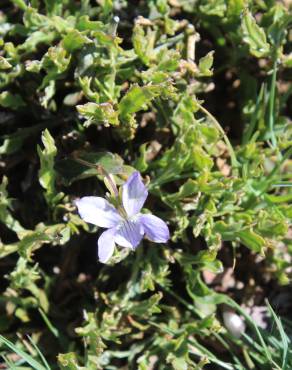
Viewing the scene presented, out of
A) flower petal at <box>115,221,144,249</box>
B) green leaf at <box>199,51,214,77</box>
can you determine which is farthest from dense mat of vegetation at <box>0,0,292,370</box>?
flower petal at <box>115,221,144,249</box>

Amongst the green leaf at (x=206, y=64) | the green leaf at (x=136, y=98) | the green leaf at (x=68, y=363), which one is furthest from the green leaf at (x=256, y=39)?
the green leaf at (x=68, y=363)

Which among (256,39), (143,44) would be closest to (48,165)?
(143,44)

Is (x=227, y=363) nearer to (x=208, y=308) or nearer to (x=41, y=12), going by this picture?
(x=208, y=308)

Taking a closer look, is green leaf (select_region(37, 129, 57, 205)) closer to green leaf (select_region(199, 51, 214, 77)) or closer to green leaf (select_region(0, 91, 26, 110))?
green leaf (select_region(0, 91, 26, 110))

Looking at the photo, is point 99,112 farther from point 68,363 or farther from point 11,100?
point 68,363

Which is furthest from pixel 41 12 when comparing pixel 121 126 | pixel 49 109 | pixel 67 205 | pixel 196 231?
pixel 196 231

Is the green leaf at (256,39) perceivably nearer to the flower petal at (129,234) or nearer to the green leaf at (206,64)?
the green leaf at (206,64)

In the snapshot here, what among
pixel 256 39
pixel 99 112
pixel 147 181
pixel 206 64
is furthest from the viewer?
pixel 256 39
